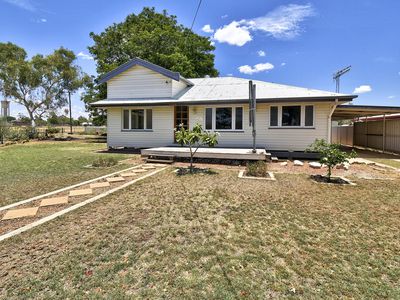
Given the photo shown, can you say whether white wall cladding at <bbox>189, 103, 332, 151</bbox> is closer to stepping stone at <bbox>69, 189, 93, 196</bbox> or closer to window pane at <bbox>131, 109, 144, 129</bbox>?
window pane at <bbox>131, 109, 144, 129</bbox>

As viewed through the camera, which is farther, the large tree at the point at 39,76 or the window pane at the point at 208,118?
the large tree at the point at 39,76

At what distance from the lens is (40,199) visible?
16.4 ft

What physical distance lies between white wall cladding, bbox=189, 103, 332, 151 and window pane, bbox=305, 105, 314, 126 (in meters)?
0.15

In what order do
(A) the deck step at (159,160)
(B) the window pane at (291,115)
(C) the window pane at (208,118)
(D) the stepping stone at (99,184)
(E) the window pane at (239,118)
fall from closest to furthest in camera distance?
(D) the stepping stone at (99,184)
(A) the deck step at (159,160)
(B) the window pane at (291,115)
(E) the window pane at (239,118)
(C) the window pane at (208,118)

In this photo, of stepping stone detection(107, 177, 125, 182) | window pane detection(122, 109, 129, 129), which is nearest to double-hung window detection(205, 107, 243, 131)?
window pane detection(122, 109, 129, 129)

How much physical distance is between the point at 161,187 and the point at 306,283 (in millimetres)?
4241

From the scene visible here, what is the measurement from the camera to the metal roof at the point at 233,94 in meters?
10.6

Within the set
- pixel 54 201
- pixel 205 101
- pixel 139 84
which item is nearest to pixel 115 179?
pixel 54 201

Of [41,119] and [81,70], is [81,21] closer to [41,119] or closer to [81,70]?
[81,70]

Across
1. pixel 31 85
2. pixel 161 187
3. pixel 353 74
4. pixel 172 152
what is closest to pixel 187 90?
pixel 172 152

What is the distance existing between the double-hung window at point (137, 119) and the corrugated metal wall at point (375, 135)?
50.2 feet

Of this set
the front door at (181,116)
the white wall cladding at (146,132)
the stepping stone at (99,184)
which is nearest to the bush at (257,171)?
the stepping stone at (99,184)

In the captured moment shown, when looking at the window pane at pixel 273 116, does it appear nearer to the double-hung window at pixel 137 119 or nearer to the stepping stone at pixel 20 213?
the double-hung window at pixel 137 119

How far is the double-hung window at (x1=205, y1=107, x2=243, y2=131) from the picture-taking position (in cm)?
1221
